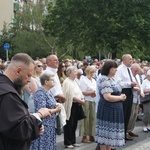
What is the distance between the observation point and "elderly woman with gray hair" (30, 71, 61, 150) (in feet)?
16.8

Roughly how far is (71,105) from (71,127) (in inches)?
18.6

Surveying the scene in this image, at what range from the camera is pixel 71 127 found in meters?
7.33

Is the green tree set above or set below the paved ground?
above

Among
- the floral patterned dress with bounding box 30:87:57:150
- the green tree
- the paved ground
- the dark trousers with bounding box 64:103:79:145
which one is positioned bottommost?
the paved ground

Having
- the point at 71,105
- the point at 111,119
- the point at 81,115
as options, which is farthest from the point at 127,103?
the point at 111,119

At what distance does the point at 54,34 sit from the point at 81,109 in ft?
86.8

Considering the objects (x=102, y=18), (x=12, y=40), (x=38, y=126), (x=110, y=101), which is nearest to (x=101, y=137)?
(x=110, y=101)

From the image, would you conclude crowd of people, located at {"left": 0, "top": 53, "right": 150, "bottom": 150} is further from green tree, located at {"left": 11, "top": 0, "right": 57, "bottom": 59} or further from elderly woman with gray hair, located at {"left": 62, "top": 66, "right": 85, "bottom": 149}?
green tree, located at {"left": 11, "top": 0, "right": 57, "bottom": 59}

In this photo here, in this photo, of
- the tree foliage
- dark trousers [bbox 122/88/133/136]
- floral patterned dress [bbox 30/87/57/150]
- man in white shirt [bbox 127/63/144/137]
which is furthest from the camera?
the tree foliage

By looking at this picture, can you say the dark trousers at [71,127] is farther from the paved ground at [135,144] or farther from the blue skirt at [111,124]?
the blue skirt at [111,124]

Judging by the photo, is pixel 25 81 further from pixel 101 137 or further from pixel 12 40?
pixel 12 40

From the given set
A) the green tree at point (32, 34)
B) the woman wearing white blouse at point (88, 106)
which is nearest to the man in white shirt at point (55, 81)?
the woman wearing white blouse at point (88, 106)

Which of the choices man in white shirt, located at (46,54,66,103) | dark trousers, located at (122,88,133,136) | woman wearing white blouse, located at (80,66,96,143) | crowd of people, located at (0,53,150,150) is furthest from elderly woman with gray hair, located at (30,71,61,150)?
dark trousers, located at (122,88,133,136)

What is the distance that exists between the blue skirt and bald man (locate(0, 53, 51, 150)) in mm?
3322
